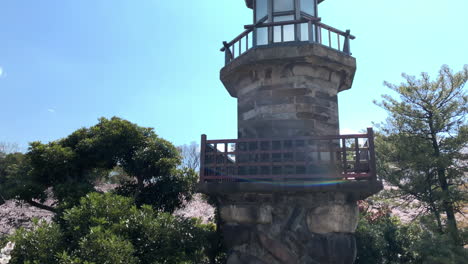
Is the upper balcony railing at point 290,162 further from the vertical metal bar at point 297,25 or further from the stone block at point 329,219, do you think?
the vertical metal bar at point 297,25

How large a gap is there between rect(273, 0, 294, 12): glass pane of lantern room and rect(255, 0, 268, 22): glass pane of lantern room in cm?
27

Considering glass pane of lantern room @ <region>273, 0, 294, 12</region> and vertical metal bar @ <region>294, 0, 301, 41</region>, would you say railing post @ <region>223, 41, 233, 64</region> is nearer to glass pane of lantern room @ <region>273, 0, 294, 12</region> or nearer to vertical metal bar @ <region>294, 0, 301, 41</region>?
glass pane of lantern room @ <region>273, 0, 294, 12</region>

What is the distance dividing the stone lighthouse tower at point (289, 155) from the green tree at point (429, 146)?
3.23m

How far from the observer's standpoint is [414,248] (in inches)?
331

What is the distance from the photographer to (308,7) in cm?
818

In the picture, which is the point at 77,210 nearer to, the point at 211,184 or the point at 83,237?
the point at 83,237

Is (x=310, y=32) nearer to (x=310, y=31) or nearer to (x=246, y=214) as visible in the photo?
(x=310, y=31)

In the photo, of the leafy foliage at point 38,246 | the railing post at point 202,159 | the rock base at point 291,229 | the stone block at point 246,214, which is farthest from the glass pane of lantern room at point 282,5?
the leafy foliage at point 38,246

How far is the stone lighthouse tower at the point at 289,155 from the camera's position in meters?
5.89

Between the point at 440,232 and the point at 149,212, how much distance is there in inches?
305

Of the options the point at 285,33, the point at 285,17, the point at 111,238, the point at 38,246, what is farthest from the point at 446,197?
the point at 38,246

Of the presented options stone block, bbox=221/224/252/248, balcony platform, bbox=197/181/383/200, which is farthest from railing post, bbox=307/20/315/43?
stone block, bbox=221/224/252/248

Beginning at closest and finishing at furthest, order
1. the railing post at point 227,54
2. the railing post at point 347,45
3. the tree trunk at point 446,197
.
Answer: the railing post at point 347,45, the railing post at point 227,54, the tree trunk at point 446,197

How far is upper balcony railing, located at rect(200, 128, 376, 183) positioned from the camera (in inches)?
225
